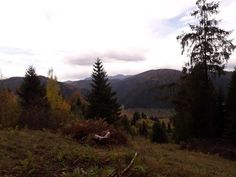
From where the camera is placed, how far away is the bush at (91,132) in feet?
50.4

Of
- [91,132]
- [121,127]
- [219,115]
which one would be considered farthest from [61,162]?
[219,115]

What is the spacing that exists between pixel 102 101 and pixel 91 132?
973 inches

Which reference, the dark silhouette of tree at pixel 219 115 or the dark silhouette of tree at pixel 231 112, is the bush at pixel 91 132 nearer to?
the dark silhouette of tree at pixel 231 112

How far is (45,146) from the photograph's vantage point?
11.7 meters

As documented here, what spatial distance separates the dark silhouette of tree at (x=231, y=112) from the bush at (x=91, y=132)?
18.2 m

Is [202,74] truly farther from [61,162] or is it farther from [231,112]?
[61,162]

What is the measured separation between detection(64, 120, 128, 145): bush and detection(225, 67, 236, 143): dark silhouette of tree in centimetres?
1816

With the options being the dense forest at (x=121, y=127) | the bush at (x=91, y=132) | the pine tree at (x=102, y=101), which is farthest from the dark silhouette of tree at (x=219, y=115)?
the bush at (x=91, y=132)

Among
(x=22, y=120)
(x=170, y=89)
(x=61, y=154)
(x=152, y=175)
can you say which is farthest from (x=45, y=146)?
(x=170, y=89)

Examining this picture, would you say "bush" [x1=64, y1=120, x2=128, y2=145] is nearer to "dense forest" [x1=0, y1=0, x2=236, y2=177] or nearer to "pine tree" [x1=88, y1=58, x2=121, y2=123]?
"dense forest" [x1=0, y1=0, x2=236, y2=177]

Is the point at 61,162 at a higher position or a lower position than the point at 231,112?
lower

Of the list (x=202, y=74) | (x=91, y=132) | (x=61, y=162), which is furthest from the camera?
(x=202, y=74)

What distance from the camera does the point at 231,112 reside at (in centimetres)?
3338

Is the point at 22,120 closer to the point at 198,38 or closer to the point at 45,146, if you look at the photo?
the point at 45,146
